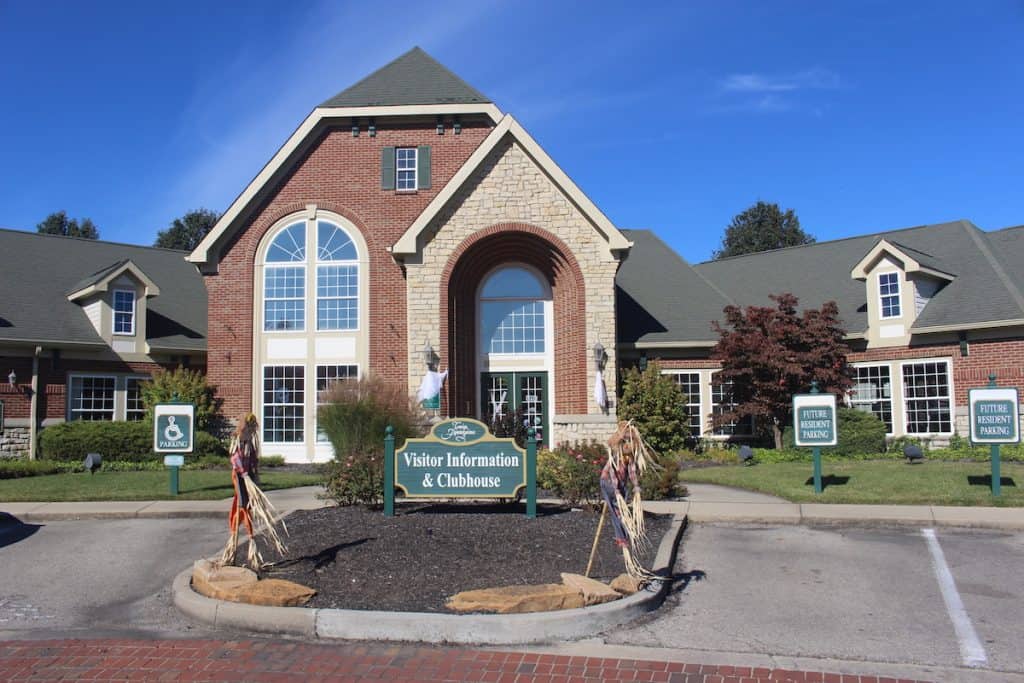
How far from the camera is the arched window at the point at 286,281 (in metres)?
22.4

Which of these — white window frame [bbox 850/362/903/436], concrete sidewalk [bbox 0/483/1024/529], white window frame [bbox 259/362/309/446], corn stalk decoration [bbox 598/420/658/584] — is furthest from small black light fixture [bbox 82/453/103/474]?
white window frame [bbox 850/362/903/436]

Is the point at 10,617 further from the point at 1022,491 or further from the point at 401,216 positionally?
the point at 401,216

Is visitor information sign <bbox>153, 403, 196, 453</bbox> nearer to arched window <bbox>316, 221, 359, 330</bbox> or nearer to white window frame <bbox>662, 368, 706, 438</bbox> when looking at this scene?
arched window <bbox>316, 221, 359, 330</bbox>

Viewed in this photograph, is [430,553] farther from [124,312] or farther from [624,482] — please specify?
[124,312]

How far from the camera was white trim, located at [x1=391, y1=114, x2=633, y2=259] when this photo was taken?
798 inches

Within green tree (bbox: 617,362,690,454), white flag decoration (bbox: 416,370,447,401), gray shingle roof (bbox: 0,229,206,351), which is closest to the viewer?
white flag decoration (bbox: 416,370,447,401)

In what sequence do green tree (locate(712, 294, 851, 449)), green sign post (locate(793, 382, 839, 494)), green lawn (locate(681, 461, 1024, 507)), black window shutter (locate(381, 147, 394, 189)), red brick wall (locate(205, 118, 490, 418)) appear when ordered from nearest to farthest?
green lawn (locate(681, 461, 1024, 507)), green sign post (locate(793, 382, 839, 494)), green tree (locate(712, 294, 851, 449)), red brick wall (locate(205, 118, 490, 418)), black window shutter (locate(381, 147, 394, 189))

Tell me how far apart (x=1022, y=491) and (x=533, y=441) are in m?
8.22

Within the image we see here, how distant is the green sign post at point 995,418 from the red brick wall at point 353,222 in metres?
13.0

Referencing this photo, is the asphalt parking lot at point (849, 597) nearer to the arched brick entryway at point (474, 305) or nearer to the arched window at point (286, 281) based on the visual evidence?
the arched brick entryway at point (474, 305)

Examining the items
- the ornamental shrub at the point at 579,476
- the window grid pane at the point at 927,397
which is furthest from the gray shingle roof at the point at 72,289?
the window grid pane at the point at 927,397

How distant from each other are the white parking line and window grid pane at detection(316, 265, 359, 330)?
15476 mm

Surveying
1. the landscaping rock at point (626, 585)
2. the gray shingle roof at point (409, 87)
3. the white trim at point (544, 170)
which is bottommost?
the landscaping rock at point (626, 585)

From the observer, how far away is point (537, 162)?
2052 cm
